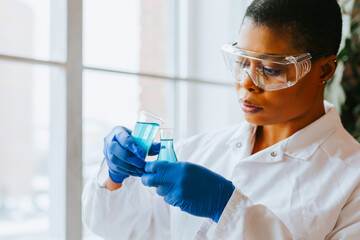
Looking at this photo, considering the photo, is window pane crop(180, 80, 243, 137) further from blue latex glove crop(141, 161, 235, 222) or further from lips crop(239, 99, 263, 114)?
blue latex glove crop(141, 161, 235, 222)

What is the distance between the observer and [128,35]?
74.3 inches

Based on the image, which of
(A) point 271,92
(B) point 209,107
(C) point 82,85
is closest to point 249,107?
(A) point 271,92

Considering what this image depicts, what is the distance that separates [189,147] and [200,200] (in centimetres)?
44

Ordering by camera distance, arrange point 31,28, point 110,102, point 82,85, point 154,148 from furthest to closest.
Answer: point 110,102 < point 31,28 < point 82,85 < point 154,148

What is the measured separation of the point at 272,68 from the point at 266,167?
32cm

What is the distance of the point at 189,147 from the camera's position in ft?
4.44

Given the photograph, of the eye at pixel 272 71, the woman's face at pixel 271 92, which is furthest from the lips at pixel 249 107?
the eye at pixel 272 71

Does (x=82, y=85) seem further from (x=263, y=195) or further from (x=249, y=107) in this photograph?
(x=263, y=195)

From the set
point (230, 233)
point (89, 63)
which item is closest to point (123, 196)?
point (230, 233)

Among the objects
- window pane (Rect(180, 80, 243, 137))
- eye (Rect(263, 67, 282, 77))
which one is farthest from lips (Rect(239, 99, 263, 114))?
window pane (Rect(180, 80, 243, 137))

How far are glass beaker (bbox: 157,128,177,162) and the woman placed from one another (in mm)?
40

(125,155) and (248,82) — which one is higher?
(248,82)

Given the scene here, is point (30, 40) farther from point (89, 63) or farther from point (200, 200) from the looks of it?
point (200, 200)

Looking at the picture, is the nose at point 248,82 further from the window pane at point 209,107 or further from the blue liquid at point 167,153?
the window pane at point 209,107
